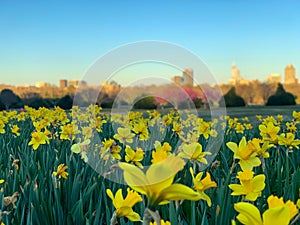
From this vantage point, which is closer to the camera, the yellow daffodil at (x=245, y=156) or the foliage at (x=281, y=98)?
the yellow daffodil at (x=245, y=156)

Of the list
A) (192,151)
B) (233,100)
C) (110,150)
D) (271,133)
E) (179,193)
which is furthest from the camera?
(233,100)

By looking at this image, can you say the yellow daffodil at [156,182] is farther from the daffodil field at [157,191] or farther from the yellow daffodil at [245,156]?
the yellow daffodil at [245,156]

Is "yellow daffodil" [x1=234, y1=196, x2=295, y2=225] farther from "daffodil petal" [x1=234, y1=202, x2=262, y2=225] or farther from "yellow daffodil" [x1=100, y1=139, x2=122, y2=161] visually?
"yellow daffodil" [x1=100, y1=139, x2=122, y2=161]

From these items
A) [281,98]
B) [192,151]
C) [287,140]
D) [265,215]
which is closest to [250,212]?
[265,215]

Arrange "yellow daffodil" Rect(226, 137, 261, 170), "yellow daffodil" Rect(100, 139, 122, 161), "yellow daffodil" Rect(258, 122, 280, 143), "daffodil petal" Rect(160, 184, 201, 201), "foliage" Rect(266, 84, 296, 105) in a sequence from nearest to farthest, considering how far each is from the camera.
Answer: "daffodil petal" Rect(160, 184, 201, 201) < "yellow daffodil" Rect(226, 137, 261, 170) < "yellow daffodil" Rect(258, 122, 280, 143) < "yellow daffodil" Rect(100, 139, 122, 161) < "foliage" Rect(266, 84, 296, 105)

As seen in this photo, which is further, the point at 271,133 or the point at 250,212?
the point at 271,133

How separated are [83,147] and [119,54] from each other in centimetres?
82

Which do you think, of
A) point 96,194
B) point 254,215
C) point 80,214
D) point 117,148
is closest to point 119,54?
point 117,148

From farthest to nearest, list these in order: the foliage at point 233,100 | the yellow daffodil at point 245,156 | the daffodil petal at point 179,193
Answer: the foliage at point 233,100, the yellow daffodil at point 245,156, the daffodil petal at point 179,193

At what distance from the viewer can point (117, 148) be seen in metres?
2.45

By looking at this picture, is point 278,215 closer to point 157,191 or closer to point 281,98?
A: point 157,191

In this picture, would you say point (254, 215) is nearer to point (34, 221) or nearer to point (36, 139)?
point (34, 221)

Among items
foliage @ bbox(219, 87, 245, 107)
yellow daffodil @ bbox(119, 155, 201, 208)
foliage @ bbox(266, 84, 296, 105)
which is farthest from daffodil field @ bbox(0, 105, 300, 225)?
foliage @ bbox(266, 84, 296, 105)

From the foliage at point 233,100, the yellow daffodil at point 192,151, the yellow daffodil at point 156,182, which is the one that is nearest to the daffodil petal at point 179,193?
the yellow daffodil at point 156,182
